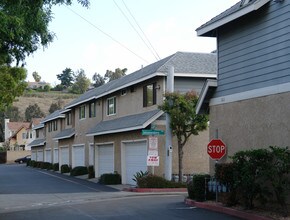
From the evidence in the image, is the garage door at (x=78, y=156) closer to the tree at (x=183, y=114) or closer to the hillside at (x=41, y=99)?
the tree at (x=183, y=114)

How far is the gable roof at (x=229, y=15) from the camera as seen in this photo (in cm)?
1545

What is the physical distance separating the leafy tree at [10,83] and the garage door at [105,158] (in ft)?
37.7

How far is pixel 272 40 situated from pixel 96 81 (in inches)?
5897

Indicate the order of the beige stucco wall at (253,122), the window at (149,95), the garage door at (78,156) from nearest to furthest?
1. the beige stucco wall at (253,122)
2. the window at (149,95)
3. the garage door at (78,156)

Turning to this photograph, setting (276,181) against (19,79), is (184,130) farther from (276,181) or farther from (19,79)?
(276,181)

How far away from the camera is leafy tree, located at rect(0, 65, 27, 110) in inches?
808

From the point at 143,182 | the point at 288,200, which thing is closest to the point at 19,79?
the point at 143,182

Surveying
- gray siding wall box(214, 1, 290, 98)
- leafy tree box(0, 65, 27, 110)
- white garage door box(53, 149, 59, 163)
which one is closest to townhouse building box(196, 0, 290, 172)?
gray siding wall box(214, 1, 290, 98)

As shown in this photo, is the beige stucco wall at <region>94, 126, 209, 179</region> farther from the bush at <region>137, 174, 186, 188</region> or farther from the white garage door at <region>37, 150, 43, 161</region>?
the white garage door at <region>37, 150, 43, 161</region>

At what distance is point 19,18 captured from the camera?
33.0 feet

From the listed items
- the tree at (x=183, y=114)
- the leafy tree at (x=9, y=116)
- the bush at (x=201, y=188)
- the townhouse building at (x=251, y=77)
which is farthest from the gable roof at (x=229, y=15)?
the leafy tree at (x=9, y=116)

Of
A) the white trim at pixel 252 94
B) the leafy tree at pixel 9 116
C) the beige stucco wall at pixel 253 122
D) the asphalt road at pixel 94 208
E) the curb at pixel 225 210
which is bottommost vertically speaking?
the asphalt road at pixel 94 208

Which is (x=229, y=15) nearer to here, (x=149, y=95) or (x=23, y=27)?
(x=23, y=27)

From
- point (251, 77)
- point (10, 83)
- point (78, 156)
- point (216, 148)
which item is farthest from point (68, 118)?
point (251, 77)
